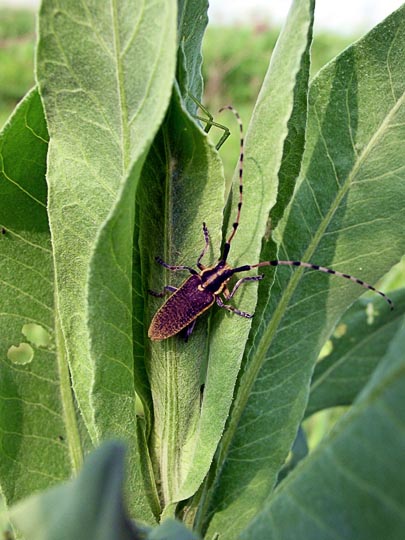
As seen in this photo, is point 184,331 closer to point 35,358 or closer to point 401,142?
point 35,358

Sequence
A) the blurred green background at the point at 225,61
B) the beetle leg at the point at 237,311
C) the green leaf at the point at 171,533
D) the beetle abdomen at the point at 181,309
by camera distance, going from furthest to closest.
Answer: the blurred green background at the point at 225,61
the beetle abdomen at the point at 181,309
the beetle leg at the point at 237,311
the green leaf at the point at 171,533

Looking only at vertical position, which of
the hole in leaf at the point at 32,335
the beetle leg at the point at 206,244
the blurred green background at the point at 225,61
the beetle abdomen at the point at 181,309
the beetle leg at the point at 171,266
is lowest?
the hole in leaf at the point at 32,335

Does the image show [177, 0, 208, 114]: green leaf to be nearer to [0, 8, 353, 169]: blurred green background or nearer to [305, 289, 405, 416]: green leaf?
[305, 289, 405, 416]: green leaf

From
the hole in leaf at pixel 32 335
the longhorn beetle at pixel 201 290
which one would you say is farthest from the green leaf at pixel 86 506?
the hole in leaf at pixel 32 335

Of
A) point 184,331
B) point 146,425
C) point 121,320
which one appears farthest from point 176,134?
point 146,425

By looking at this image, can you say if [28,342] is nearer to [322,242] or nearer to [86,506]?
[322,242]

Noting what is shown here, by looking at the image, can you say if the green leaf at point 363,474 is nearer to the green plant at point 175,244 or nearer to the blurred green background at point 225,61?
the green plant at point 175,244

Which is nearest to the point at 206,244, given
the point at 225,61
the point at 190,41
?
the point at 190,41
